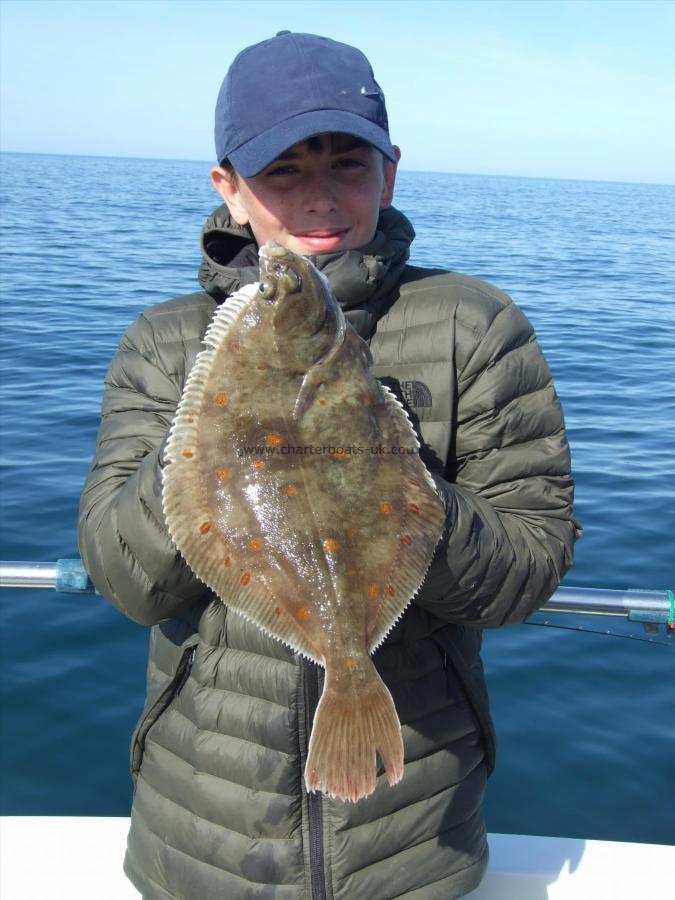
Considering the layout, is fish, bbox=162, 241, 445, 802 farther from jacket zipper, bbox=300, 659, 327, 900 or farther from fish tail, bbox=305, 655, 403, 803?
jacket zipper, bbox=300, 659, 327, 900

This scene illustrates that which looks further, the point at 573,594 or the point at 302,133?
the point at 573,594

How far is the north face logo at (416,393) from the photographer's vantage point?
2451 millimetres

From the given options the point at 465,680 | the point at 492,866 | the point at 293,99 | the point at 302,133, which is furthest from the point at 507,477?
the point at 492,866

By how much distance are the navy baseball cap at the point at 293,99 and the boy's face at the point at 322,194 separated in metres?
0.08

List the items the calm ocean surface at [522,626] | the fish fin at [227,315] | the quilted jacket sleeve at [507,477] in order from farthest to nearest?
the calm ocean surface at [522,626] < the quilted jacket sleeve at [507,477] < the fish fin at [227,315]

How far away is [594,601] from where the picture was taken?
3.29 meters

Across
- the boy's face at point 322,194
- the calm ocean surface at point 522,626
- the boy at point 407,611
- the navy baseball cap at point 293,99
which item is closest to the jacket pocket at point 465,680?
the boy at point 407,611

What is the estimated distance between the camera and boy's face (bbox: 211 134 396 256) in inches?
95.6

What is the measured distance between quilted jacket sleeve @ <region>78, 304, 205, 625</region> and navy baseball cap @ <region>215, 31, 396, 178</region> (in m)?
0.54

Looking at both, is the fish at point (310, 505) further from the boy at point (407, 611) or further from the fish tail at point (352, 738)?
the boy at point (407, 611)

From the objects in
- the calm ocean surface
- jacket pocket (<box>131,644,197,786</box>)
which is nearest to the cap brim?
jacket pocket (<box>131,644,197,786</box>)

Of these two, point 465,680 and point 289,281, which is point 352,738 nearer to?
point 465,680

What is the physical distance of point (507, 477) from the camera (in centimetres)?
240

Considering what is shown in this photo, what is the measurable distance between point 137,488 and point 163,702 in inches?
28.8
